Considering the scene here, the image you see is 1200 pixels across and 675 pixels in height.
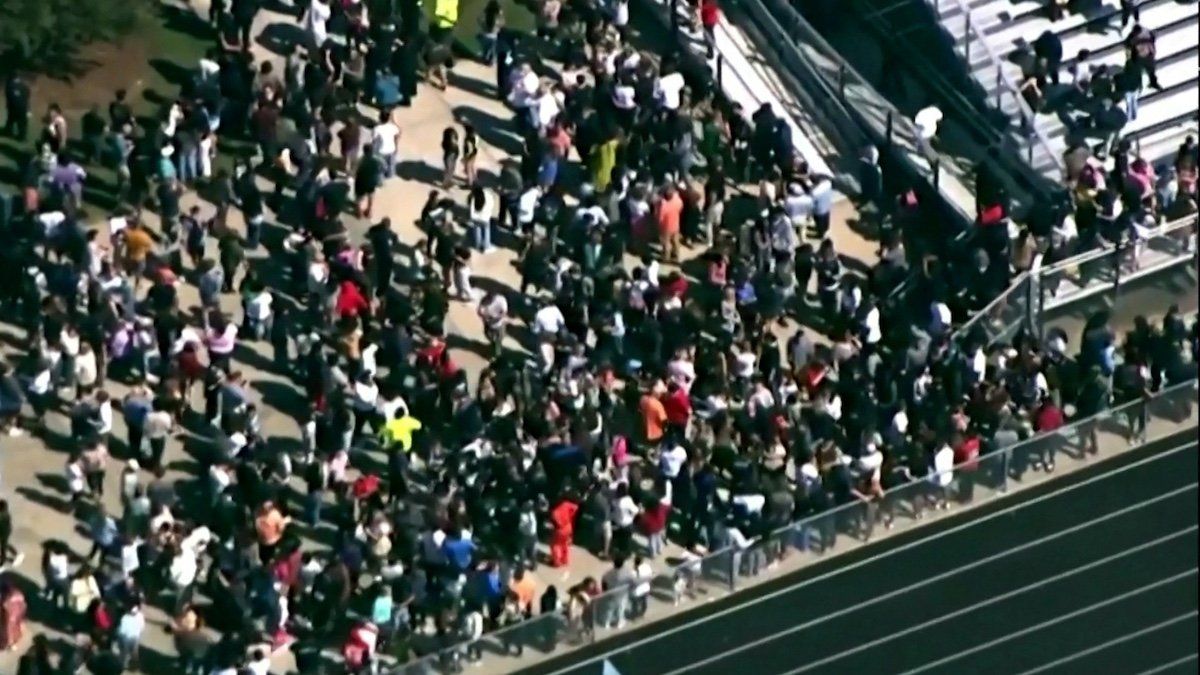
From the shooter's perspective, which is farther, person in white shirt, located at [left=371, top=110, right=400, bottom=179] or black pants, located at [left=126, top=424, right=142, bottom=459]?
person in white shirt, located at [left=371, top=110, right=400, bottom=179]

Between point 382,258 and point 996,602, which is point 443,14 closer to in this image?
point 382,258

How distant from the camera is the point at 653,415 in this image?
47281mm

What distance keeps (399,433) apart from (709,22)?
8.54m

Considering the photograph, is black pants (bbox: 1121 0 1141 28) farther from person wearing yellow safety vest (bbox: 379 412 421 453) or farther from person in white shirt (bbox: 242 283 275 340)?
person in white shirt (bbox: 242 283 275 340)

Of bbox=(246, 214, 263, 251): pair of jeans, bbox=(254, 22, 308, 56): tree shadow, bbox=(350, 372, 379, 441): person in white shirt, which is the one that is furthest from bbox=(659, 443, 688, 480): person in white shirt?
bbox=(254, 22, 308, 56): tree shadow

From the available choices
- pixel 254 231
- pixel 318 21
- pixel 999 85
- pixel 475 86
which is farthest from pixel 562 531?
pixel 999 85

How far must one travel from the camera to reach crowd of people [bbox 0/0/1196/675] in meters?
45.1

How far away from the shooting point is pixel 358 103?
51.7m

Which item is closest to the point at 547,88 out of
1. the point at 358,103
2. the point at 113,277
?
the point at 358,103

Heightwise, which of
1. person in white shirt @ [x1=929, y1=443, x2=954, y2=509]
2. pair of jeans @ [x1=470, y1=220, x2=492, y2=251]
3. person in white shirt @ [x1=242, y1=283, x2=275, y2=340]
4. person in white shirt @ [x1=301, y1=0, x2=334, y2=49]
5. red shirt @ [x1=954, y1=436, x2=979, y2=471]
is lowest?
person in white shirt @ [x1=929, y1=443, x2=954, y2=509]

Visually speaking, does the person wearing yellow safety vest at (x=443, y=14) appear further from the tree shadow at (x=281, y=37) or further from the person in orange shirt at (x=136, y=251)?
the person in orange shirt at (x=136, y=251)

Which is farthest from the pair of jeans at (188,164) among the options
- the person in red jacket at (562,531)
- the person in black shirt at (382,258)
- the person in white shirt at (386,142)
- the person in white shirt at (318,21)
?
the person in red jacket at (562,531)

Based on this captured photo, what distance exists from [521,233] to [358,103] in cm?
278

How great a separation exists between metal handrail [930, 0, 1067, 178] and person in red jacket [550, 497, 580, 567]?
8.52m
